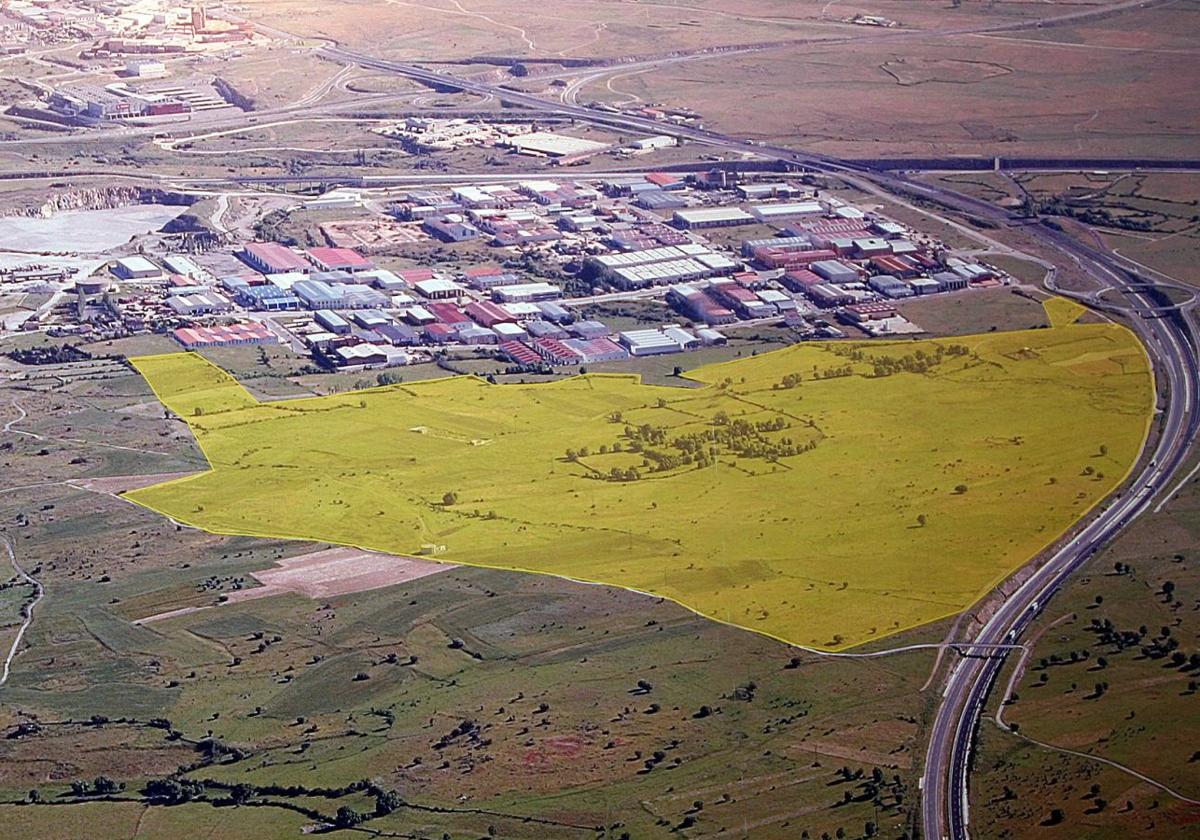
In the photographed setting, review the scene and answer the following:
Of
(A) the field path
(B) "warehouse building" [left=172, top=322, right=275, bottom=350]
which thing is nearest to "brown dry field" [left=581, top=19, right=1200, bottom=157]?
(B) "warehouse building" [left=172, top=322, right=275, bottom=350]

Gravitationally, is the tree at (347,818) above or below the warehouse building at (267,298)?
below

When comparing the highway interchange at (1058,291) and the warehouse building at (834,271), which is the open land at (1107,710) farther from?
the warehouse building at (834,271)

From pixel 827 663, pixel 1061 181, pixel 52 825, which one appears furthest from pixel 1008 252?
pixel 52 825

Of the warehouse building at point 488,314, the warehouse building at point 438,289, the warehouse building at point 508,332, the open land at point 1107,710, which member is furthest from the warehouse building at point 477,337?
the open land at point 1107,710

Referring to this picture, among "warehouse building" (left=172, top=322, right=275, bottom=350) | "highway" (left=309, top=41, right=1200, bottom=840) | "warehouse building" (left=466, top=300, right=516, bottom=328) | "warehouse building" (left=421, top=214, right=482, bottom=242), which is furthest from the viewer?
"warehouse building" (left=421, top=214, right=482, bottom=242)

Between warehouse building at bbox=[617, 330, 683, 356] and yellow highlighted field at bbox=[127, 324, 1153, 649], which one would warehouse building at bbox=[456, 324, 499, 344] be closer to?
warehouse building at bbox=[617, 330, 683, 356]

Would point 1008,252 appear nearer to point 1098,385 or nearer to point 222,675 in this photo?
point 1098,385
